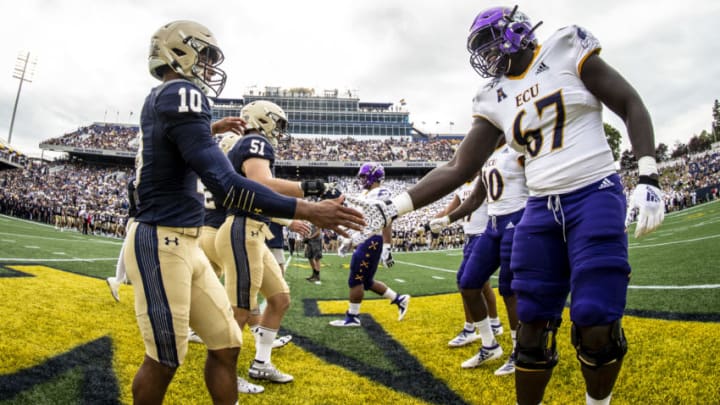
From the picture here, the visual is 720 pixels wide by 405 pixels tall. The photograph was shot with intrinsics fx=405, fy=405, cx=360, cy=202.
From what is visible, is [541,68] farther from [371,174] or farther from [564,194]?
[371,174]

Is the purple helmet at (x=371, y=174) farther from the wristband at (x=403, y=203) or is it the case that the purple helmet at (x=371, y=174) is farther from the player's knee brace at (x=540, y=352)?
the player's knee brace at (x=540, y=352)

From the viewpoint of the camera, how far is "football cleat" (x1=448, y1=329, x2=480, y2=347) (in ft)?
15.7

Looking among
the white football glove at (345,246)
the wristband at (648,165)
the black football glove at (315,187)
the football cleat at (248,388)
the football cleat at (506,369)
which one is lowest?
the football cleat at (248,388)

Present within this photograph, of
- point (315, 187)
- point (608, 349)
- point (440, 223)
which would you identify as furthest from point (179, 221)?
point (440, 223)

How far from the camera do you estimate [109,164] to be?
51344mm

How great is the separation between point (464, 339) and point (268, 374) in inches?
93.0

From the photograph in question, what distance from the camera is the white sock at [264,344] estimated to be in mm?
3801

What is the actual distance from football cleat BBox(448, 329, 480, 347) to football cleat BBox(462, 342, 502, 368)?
0.57 meters

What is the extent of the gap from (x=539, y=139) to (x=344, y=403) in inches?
96.7

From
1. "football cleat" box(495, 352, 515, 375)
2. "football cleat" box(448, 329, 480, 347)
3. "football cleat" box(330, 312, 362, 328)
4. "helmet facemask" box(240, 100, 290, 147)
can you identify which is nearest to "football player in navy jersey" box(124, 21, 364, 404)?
"helmet facemask" box(240, 100, 290, 147)

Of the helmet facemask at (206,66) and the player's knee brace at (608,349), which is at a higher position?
the helmet facemask at (206,66)

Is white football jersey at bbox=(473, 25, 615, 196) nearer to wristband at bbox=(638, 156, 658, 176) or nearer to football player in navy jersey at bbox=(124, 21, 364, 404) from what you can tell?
wristband at bbox=(638, 156, 658, 176)

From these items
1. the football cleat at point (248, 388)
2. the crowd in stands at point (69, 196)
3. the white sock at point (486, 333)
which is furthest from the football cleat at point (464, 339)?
the crowd in stands at point (69, 196)

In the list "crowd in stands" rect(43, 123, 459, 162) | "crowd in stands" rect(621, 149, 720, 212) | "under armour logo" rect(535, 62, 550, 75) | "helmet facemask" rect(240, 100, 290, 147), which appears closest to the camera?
"under armour logo" rect(535, 62, 550, 75)
